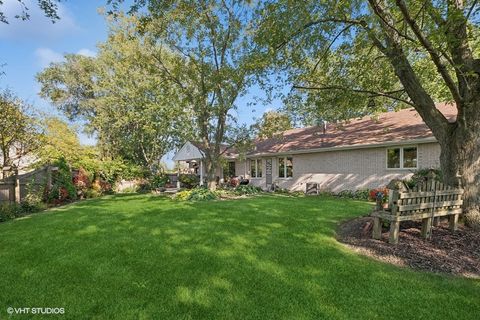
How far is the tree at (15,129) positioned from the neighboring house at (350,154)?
10252 mm

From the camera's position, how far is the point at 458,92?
5969 mm

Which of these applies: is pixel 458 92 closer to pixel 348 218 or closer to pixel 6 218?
pixel 348 218

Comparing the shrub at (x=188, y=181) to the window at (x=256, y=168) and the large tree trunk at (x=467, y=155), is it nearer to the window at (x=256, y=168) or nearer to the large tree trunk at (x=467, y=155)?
the window at (x=256, y=168)

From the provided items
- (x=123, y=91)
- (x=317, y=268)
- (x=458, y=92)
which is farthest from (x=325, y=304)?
(x=123, y=91)

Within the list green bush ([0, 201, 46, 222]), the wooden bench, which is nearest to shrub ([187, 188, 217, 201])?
green bush ([0, 201, 46, 222])

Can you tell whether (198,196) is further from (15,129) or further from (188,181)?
(15,129)

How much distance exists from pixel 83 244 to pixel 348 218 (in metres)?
6.78

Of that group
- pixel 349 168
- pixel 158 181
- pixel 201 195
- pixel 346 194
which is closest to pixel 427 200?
pixel 346 194

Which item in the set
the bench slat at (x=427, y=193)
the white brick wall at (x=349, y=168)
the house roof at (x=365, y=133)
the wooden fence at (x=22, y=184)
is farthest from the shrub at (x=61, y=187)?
the bench slat at (x=427, y=193)

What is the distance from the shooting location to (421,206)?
18.0 feet

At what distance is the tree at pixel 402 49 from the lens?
549 cm

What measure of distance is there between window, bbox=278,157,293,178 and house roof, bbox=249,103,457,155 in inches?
34.5

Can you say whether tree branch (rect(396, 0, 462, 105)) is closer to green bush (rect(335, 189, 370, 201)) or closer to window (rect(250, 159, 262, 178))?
green bush (rect(335, 189, 370, 201))

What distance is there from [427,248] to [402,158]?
31.3 ft
